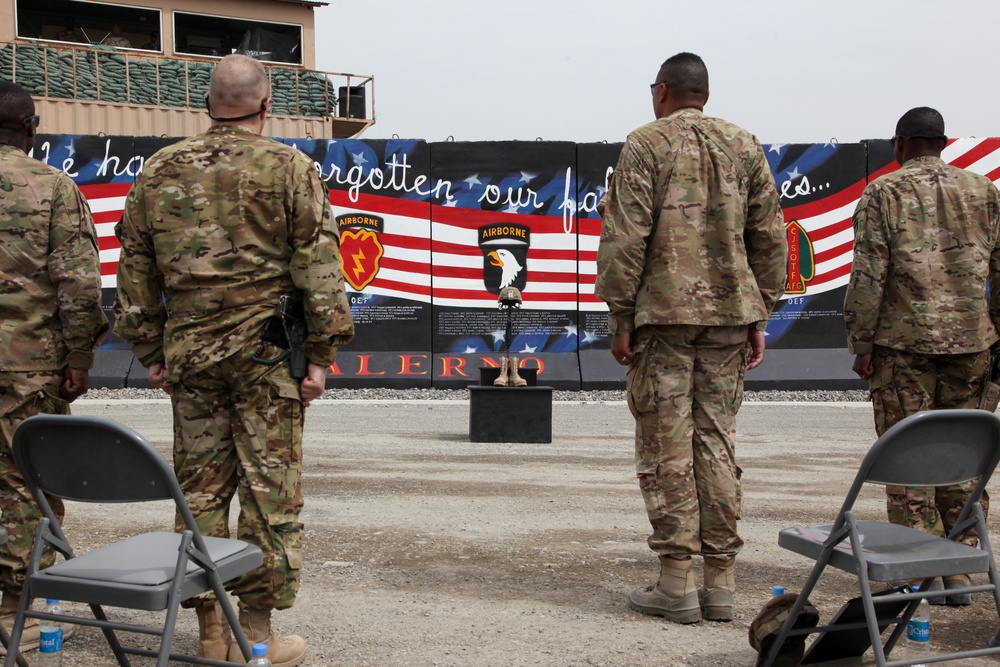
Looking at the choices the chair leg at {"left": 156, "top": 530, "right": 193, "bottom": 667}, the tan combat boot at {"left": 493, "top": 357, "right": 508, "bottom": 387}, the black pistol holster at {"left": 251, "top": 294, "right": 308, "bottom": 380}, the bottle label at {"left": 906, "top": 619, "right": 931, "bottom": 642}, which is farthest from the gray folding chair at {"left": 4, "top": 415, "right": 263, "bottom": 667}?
the tan combat boot at {"left": 493, "top": 357, "right": 508, "bottom": 387}

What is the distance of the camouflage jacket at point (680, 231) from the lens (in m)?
4.33

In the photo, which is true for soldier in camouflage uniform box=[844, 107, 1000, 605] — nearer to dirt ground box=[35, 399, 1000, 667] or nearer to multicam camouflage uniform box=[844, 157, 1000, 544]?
multicam camouflage uniform box=[844, 157, 1000, 544]

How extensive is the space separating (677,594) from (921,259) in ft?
6.28

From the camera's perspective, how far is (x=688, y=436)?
170 inches

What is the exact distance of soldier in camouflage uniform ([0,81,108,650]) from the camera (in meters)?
3.89

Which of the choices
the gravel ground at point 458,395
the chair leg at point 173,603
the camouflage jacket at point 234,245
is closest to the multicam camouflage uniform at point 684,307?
the camouflage jacket at point 234,245

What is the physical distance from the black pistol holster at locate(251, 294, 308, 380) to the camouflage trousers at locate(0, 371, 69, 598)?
1017 millimetres

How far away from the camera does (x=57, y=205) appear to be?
4.02 m

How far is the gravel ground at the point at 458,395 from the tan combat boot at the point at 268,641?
9.93 m

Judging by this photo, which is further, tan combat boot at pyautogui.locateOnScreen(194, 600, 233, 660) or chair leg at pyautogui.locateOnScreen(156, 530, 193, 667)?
tan combat boot at pyautogui.locateOnScreen(194, 600, 233, 660)

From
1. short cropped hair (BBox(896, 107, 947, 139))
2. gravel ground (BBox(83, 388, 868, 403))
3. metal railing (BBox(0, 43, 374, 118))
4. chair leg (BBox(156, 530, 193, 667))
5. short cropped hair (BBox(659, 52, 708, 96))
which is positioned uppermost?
metal railing (BBox(0, 43, 374, 118))

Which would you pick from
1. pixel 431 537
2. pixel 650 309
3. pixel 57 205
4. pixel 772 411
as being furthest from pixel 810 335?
pixel 57 205

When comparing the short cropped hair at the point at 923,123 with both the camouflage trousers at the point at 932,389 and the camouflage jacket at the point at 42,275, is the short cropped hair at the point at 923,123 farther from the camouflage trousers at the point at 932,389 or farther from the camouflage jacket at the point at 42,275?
the camouflage jacket at the point at 42,275

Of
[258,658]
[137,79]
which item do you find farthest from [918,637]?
[137,79]
